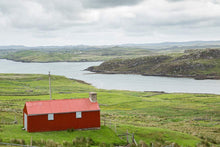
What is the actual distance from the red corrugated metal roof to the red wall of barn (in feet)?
1.82

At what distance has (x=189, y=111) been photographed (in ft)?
218

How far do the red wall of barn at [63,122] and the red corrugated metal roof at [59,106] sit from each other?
56 cm

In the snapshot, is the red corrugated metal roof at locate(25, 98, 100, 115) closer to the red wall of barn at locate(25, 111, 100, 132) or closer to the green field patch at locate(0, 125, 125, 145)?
the red wall of barn at locate(25, 111, 100, 132)

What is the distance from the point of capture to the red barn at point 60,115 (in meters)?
34.2

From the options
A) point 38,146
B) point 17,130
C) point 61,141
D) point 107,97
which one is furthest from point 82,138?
point 107,97

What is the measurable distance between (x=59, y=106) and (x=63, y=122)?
7.30 feet

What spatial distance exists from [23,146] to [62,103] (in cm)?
1118

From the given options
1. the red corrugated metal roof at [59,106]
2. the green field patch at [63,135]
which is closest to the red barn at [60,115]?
the red corrugated metal roof at [59,106]

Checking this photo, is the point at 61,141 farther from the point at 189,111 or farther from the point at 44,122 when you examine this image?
the point at 189,111

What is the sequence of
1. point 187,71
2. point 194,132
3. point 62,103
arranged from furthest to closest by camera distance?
point 187,71
point 194,132
point 62,103

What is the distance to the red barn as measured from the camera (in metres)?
34.2

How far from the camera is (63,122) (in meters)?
35.2

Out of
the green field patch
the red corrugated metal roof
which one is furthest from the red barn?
the green field patch

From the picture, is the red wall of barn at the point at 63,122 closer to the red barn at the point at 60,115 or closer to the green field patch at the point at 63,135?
the red barn at the point at 60,115
